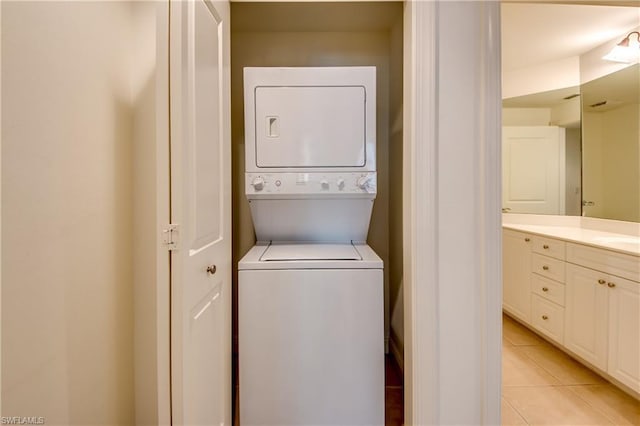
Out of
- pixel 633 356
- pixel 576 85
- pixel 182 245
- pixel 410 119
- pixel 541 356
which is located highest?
pixel 576 85

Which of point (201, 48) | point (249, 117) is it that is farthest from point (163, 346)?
point (249, 117)

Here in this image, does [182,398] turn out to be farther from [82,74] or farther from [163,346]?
[82,74]

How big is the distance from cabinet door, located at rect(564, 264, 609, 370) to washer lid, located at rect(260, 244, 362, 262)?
5.78 feet

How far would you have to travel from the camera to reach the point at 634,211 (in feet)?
7.59

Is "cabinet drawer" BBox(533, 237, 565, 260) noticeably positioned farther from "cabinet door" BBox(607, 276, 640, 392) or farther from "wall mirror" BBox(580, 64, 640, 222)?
"wall mirror" BBox(580, 64, 640, 222)

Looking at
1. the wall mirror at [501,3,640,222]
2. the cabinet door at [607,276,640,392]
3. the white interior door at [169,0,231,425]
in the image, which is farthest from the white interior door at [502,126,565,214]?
the white interior door at [169,0,231,425]

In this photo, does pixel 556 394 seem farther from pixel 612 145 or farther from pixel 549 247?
pixel 612 145

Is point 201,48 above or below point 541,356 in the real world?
above

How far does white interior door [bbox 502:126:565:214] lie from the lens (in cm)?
305

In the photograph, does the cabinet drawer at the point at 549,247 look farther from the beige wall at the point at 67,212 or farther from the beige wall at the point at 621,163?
the beige wall at the point at 67,212

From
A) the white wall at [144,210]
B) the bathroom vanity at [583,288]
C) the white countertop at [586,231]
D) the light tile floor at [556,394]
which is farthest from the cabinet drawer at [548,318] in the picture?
the white wall at [144,210]

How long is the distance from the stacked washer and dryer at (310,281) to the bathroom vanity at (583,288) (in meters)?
1.66

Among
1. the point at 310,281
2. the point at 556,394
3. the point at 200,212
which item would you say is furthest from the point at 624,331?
the point at 200,212

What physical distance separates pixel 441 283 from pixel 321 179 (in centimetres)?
85
